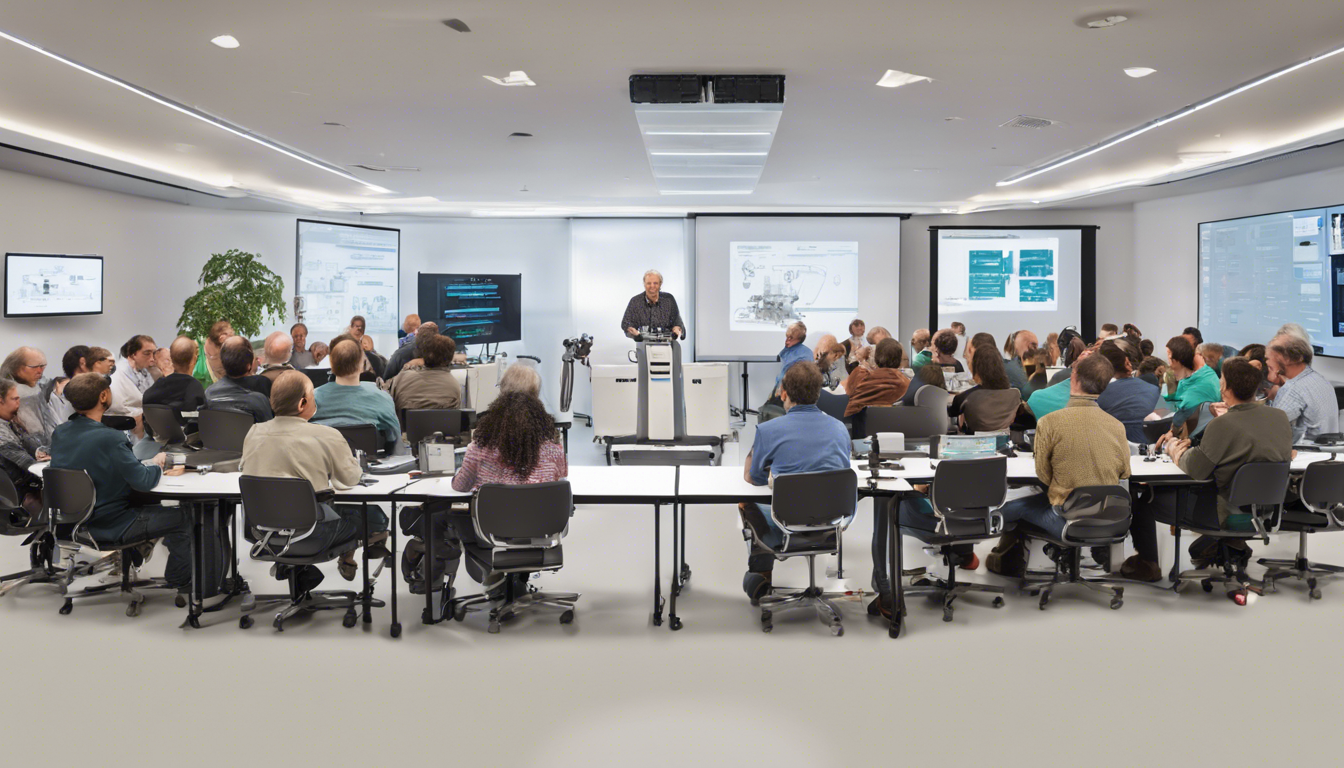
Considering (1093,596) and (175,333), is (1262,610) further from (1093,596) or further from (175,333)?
(175,333)

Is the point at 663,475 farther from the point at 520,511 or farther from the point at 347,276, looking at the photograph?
the point at 347,276

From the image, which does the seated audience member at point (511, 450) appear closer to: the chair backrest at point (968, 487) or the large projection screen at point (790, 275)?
the chair backrest at point (968, 487)

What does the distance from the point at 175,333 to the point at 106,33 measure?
22.2 ft

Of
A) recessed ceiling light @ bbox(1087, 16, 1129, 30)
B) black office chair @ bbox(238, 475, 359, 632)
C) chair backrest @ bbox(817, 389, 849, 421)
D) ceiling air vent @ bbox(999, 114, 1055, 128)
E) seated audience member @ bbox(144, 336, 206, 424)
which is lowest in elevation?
black office chair @ bbox(238, 475, 359, 632)

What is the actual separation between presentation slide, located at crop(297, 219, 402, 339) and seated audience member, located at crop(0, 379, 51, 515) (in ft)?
22.2

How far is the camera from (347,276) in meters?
12.3

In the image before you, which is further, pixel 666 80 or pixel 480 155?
pixel 480 155

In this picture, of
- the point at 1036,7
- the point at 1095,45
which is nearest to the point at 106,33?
the point at 1036,7

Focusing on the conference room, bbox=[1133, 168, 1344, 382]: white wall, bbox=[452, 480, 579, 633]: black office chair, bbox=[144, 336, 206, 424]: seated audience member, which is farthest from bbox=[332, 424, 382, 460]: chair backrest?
bbox=[1133, 168, 1344, 382]: white wall

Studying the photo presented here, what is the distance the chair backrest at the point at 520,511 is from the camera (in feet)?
13.1

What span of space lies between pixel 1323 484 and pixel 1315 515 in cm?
25

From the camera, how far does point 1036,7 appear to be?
4207mm

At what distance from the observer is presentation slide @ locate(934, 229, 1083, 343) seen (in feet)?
42.2

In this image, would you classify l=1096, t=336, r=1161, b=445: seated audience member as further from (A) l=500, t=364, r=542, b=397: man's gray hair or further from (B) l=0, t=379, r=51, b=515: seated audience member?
(B) l=0, t=379, r=51, b=515: seated audience member
